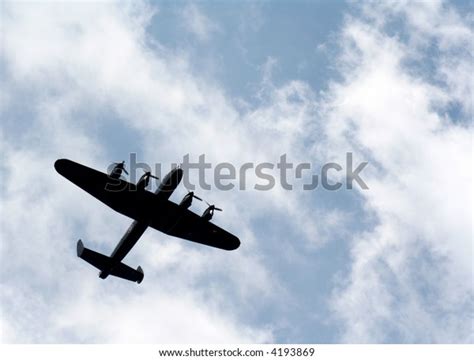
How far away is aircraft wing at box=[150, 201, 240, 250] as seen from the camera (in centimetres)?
4046

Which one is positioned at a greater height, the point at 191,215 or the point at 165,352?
the point at 191,215

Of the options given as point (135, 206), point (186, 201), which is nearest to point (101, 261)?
point (135, 206)

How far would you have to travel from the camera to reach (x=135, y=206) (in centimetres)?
3947

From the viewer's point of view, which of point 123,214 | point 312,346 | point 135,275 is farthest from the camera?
point 135,275

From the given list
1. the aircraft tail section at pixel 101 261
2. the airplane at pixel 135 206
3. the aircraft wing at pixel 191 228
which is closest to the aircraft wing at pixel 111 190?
the airplane at pixel 135 206

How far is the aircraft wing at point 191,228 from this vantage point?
40.5 meters

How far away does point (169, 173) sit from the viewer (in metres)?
37.4

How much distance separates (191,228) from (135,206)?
6.13 m

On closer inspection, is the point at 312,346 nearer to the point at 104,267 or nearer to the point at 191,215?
the point at 191,215

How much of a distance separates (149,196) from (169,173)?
2.92m

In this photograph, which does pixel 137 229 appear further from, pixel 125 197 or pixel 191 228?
pixel 191 228

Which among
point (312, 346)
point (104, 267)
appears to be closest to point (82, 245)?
point (104, 267)

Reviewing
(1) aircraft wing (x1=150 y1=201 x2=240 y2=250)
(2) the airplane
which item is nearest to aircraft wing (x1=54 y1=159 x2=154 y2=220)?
(2) the airplane

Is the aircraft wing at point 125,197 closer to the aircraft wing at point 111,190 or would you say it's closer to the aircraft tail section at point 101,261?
the aircraft wing at point 111,190
